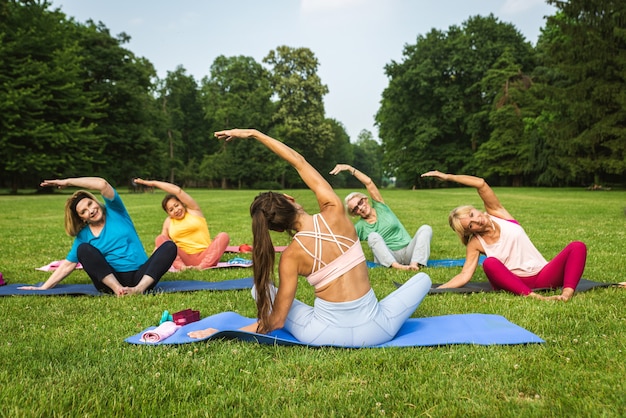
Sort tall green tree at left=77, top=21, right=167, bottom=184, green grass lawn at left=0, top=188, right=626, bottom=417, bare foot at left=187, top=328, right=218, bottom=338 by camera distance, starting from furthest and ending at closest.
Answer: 1. tall green tree at left=77, top=21, right=167, bottom=184
2. bare foot at left=187, top=328, right=218, bottom=338
3. green grass lawn at left=0, top=188, right=626, bottom=417

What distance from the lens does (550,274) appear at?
5.10m

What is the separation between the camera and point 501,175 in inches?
1727

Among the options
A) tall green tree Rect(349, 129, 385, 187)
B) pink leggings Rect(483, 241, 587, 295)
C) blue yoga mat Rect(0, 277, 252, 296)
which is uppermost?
tall green tree Rect(349, 129, 385, 187)

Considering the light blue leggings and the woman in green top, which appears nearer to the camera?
the light blue leggings

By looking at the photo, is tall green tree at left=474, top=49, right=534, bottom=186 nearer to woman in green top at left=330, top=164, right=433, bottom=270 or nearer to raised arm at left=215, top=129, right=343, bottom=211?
woman in green top at left=330, top=164, right=433, bottom=270

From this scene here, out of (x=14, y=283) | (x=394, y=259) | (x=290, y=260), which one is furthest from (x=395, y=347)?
(x=14, y=283)

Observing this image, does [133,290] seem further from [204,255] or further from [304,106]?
[304,106]

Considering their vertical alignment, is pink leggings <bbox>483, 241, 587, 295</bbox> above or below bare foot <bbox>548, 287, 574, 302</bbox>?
above

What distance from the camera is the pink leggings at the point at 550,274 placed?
15.7 feet

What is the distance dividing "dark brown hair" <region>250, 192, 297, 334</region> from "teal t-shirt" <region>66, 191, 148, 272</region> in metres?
3.00

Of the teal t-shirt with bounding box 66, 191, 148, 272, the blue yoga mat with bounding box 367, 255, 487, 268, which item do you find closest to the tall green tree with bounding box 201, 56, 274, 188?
the blue yoga mat with bounding box 367, 255, 487, 268

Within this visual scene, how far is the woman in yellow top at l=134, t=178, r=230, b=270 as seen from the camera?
24.4 ft

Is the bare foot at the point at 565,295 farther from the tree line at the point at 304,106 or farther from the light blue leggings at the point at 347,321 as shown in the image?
the tree line at the point at 304,106

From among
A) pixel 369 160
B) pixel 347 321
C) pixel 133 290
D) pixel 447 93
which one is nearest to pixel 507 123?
pixel 447 93
